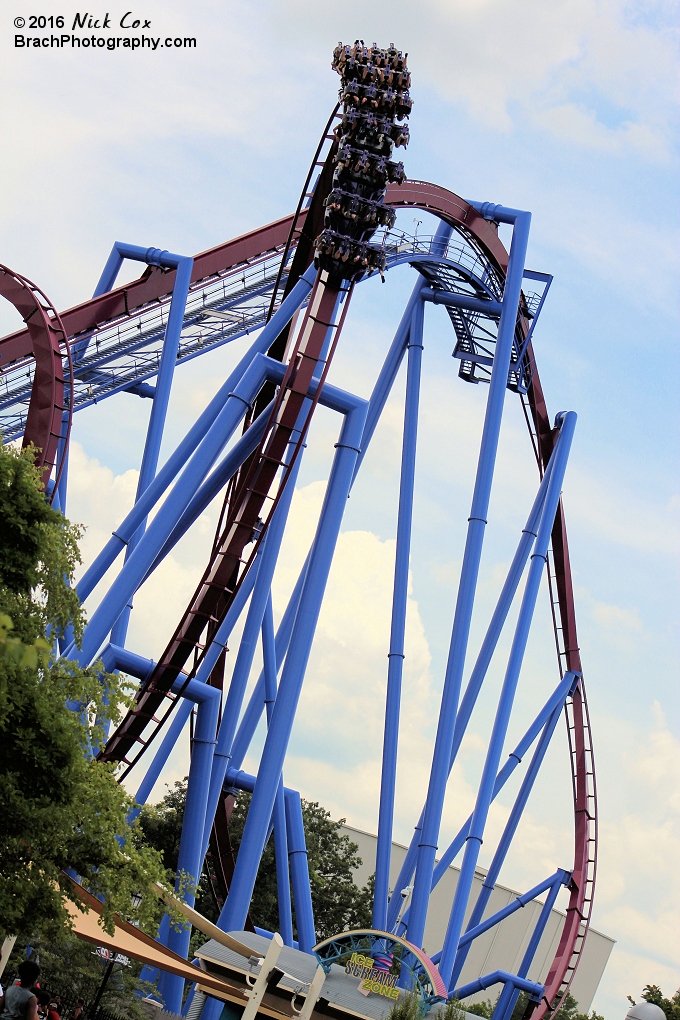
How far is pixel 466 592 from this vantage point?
1648 cm

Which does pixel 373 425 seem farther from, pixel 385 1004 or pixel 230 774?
pixel 385 1004

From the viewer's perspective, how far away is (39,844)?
7.45 m

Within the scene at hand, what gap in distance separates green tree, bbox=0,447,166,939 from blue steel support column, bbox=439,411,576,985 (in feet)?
27.7

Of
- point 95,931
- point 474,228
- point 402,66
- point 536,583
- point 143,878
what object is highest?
point 474,228

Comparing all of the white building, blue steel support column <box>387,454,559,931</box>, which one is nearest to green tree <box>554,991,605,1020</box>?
the white building

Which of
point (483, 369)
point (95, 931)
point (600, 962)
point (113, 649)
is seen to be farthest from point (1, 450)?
point (600, 962)

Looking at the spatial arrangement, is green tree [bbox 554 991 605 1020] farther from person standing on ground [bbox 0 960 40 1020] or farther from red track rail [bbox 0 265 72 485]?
person standing on ground [bbox 0 960 40 1020]

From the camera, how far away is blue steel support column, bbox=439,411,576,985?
53.5 ft

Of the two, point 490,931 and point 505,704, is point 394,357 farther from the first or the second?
point 490,931

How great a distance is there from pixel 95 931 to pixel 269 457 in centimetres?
587

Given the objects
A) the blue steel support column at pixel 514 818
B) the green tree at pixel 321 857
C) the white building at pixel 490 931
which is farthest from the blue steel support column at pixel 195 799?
the white building at pixel 490 931

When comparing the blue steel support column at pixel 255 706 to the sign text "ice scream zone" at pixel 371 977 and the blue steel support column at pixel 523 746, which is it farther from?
the sign text "ice scream zone" at pixel 371 977

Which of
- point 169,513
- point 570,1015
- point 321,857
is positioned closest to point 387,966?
point 169,513

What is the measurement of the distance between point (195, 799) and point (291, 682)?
2088mm
